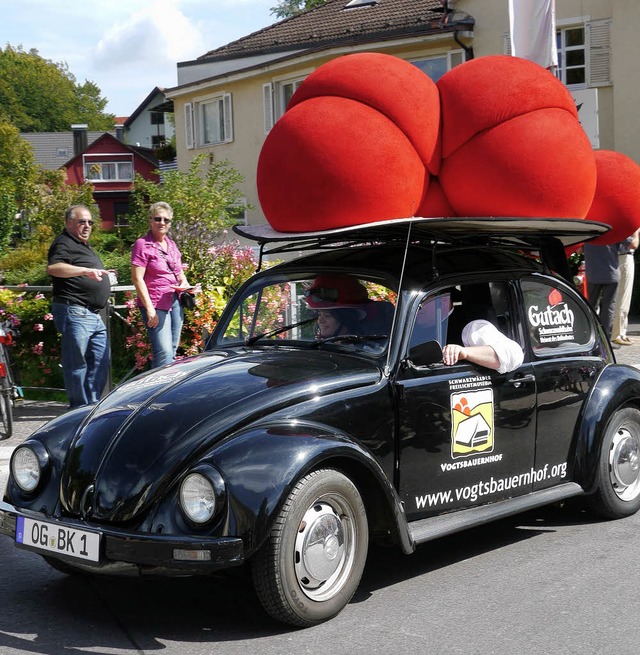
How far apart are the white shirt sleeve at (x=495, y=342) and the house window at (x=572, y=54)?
20.7 metres

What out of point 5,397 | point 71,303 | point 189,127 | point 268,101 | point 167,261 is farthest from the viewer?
point 189,127

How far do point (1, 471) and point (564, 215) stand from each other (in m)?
4.91

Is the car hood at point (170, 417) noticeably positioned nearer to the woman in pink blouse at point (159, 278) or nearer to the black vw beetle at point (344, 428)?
the black vw beetle at point (344, 428)

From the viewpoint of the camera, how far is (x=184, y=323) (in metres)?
11.2

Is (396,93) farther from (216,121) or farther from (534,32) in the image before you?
(216,121)

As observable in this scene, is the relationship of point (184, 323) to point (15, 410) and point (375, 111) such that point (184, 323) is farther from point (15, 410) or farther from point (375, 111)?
point (375, 111)

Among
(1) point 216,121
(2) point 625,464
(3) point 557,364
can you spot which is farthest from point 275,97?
(3) point 557,364

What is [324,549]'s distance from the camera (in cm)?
476

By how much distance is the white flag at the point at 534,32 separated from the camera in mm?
10898

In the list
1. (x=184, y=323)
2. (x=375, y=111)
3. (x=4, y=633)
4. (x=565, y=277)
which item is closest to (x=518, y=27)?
(x=184, y=323)

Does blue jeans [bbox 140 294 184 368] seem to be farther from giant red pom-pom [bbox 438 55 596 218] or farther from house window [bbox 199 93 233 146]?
house window [bbox 199 93 233 146]

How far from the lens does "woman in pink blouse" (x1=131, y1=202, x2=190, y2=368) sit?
9852mm

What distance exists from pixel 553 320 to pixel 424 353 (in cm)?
137

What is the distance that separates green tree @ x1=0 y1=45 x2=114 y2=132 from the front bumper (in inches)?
4817
